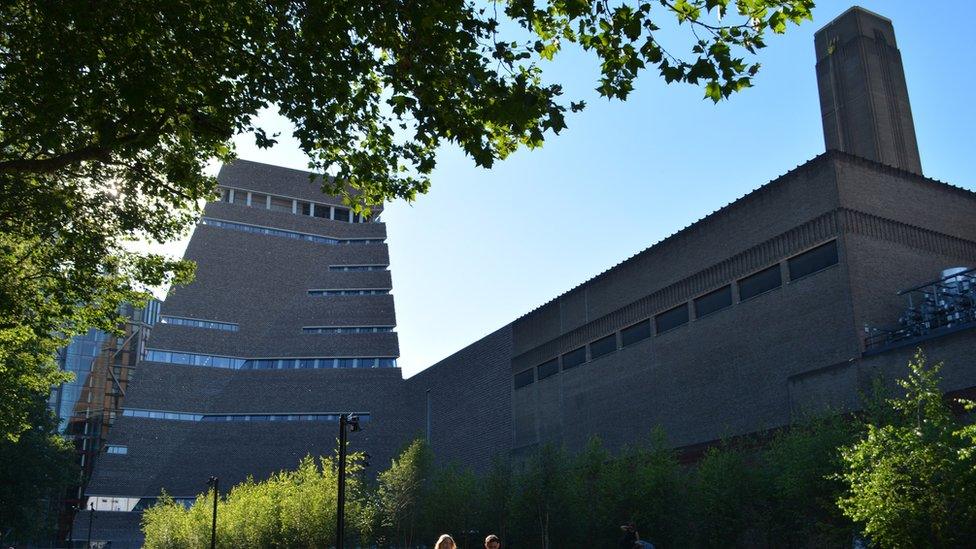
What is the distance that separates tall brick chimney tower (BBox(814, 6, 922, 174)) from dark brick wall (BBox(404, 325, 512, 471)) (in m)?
29.2

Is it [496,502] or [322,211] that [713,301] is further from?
[322,211]

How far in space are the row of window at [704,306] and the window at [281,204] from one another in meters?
48.0

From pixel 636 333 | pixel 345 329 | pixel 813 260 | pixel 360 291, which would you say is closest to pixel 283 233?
pixel 360 291

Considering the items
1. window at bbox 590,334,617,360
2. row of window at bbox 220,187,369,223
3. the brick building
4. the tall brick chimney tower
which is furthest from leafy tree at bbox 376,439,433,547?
row of window at bbox 220,187,369,223

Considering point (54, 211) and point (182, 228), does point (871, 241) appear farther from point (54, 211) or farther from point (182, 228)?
point (54, 211)

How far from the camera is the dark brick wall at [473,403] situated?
2372 inches

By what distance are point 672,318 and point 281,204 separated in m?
62.1

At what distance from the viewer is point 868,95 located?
60.2 meters

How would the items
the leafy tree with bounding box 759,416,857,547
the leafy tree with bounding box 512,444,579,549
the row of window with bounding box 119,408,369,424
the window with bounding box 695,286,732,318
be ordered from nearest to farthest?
the leafy tree with bounding box 759,416,857,547 < the leafy tree with bounding box 512,444,579,549 < the window with bounding box 695,286,732,318 < the row of window with bounding box 119,408,369,424

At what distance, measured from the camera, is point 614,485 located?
32.2 m

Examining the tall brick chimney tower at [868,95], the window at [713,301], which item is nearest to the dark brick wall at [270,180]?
the tall brick chimney tower at [868,95]

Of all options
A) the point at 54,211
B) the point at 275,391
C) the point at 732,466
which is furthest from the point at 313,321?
the point at 54,211

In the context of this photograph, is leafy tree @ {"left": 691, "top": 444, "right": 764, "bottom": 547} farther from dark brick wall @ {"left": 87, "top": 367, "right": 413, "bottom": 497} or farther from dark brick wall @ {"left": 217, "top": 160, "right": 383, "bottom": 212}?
dark brick wall @ {"left": 217, "top": 160, "right": 383, "bottom": 212}

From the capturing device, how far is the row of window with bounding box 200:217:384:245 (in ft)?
294
